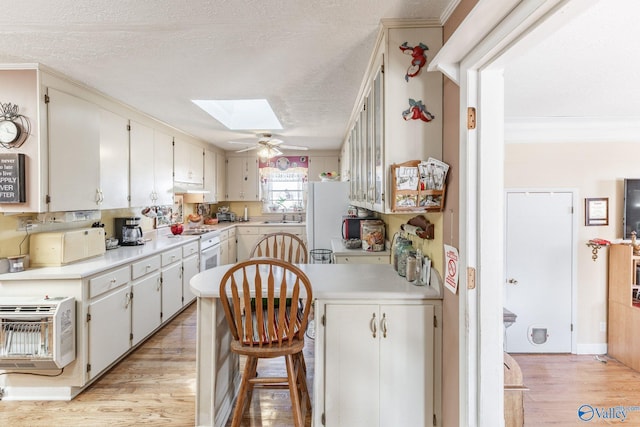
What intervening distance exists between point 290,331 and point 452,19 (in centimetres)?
181

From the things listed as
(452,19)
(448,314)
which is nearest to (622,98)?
(452,19)

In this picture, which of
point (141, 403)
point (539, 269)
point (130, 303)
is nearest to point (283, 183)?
point (130, 303)

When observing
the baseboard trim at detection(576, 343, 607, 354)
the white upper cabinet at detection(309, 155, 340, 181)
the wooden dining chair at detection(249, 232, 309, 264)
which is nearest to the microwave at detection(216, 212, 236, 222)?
the white upper cabinet at detection(309, 155, 340, 181)

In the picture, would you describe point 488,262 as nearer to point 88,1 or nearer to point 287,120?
point 88,1

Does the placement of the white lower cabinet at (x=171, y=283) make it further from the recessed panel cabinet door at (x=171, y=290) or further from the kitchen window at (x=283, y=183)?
the kitchen window at (x=283, y=183)

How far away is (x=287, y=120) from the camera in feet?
12.2

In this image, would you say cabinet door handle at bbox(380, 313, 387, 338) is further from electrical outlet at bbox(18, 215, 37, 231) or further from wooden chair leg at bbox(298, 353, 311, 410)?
electrical outlet at bbox(18, 215, 37, 231)

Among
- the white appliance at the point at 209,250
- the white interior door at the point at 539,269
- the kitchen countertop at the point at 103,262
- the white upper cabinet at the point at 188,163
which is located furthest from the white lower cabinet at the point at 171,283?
the white interior door at the point at 539,269

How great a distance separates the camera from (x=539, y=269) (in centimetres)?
322

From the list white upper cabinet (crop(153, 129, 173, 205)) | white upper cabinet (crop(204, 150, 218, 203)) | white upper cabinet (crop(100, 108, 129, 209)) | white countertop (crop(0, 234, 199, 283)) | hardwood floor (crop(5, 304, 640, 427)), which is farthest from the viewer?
white upper cabinet (crop(204, 150, 218, 203))

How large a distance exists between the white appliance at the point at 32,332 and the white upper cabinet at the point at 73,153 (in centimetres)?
72

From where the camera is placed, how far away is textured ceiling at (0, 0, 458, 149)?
5.15 ft

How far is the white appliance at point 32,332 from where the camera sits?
2.05m

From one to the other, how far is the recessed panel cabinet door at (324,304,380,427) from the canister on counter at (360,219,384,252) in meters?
1.51
